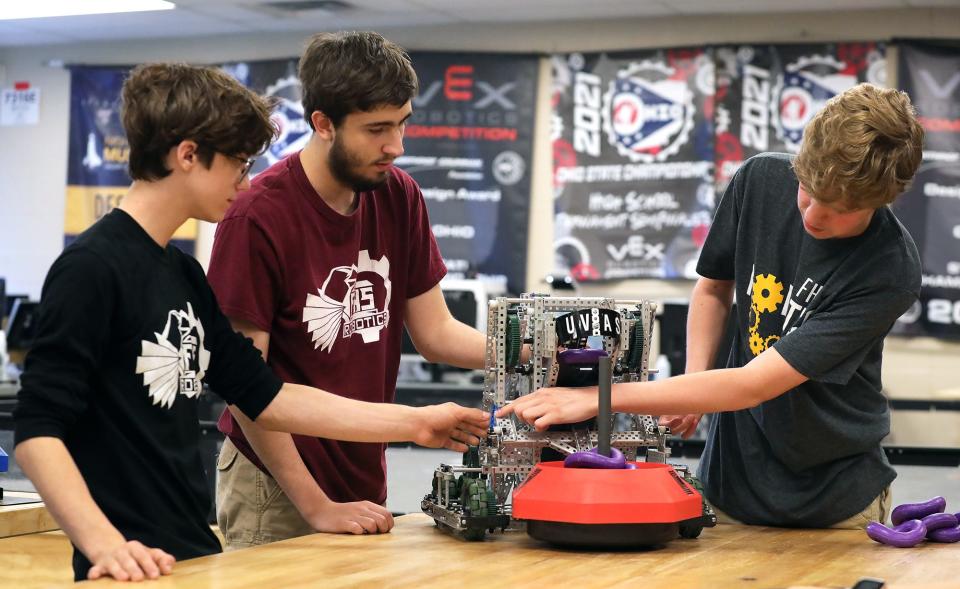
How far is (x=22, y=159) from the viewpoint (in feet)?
30.9

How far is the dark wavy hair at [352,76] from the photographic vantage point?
6.34 ft

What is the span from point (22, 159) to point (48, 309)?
28.3 ft

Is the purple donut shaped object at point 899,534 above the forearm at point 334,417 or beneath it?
beneath

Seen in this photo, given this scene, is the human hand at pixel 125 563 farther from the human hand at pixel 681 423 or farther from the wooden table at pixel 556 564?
the human hand at pixel 681 423

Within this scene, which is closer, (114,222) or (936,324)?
(114,222)

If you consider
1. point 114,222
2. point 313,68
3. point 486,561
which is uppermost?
point 313,68

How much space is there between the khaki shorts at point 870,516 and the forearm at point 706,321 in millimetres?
315

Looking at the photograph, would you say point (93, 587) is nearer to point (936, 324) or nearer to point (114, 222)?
point (114, 222)

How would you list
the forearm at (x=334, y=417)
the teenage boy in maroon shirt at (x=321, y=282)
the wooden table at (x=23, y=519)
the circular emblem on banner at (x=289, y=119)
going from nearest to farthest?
the forearm at (x=334, y=417) → the teenage boy in maroon shirt at (x=321, y=282) → the wooden table at (x=23, y=519) → the circular emblem on banner at (x=289, y=119)

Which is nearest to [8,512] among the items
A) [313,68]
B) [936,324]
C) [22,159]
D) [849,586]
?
[313,68]

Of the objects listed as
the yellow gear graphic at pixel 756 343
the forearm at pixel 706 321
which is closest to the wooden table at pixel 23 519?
the forearm at pixel 706 321

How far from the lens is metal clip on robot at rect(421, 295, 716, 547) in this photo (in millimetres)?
1740

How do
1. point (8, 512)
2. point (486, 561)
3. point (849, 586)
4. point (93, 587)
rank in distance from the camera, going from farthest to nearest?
point (8, 512)
point (486, 561)
point (849, 586)
point (93, 587)

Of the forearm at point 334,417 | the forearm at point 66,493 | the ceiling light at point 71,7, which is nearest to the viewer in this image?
the forearm at point 66,493
